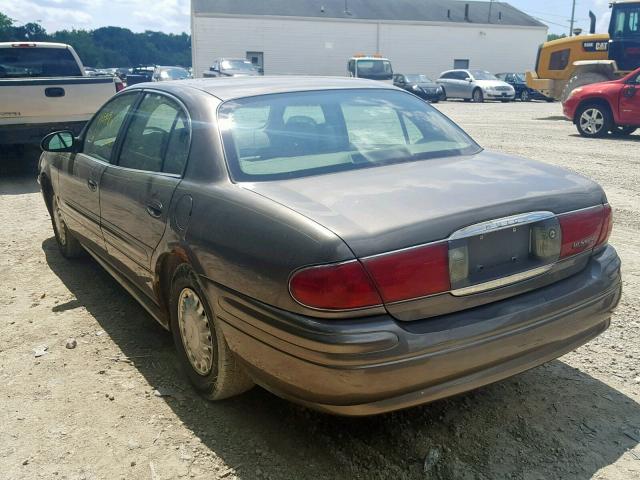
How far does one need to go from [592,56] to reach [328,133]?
18751 mm

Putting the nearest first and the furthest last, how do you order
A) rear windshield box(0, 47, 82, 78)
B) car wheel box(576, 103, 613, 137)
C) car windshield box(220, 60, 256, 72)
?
rear windshield box(0, 47, 82, 78)
car wheel box(576, 103, 613, 137)
car windshield box(220, 60, 256, 72)

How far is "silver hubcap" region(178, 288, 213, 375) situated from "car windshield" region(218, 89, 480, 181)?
677 mm

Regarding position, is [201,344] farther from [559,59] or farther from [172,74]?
[172,74]

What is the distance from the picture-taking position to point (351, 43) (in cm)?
4347

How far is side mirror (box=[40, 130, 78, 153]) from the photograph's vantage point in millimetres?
4598

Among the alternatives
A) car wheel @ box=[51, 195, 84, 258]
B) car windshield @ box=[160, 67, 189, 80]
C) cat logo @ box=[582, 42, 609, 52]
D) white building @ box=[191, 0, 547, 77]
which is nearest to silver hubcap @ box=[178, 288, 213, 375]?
car wheel @ box=[51, 195, 84, 258]

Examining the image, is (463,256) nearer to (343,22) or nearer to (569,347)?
(569,347)

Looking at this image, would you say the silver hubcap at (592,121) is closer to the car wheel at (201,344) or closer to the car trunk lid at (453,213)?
the car trunk lid at (453,213)

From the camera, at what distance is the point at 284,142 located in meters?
3.10

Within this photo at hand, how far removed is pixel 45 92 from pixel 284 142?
6663 millimetres

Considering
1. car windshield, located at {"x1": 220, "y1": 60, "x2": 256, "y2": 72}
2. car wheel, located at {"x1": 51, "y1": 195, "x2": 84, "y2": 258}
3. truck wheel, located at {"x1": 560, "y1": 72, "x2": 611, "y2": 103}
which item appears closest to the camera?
car wheel, located at {"x1": 51, "y1": 195, "x2": 84, "y2": 258}

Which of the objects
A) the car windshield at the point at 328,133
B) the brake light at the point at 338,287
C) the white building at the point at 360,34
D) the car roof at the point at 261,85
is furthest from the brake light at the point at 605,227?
the white building at the point at 360,34

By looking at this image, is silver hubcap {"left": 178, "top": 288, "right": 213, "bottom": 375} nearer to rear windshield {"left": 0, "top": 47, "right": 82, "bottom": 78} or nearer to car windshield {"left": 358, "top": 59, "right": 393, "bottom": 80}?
rear windshield {"left": 0, "top": 47, "right": 82, "bottom": 78}

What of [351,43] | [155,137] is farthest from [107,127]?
[351,43]
